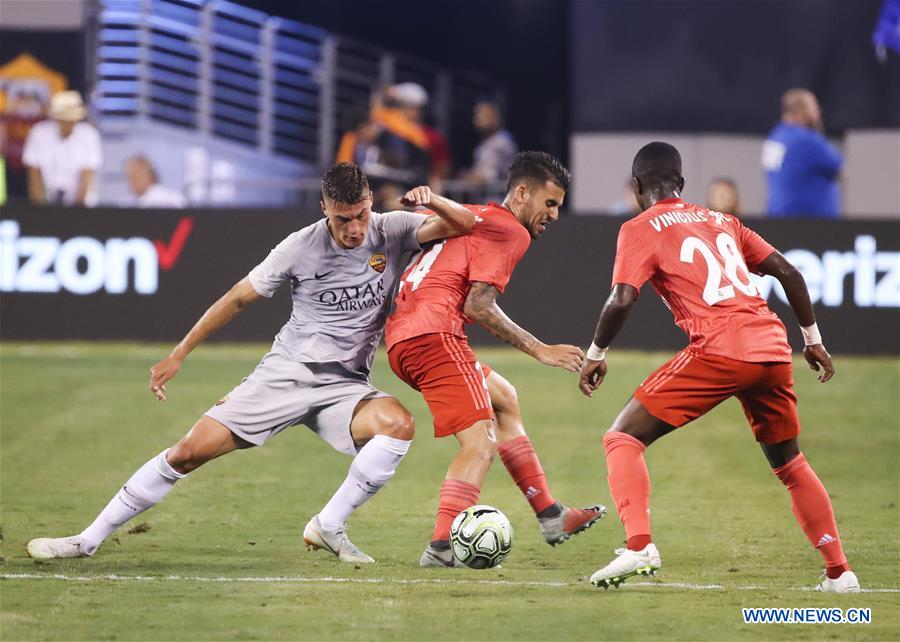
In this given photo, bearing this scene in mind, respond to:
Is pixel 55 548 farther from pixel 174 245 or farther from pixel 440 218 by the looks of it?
pixel 174 245

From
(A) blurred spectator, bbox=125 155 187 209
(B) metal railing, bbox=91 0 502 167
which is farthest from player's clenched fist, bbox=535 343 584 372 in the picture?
(B) metal railing, bbox=91 0 502 167

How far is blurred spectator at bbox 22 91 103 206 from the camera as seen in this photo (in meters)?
17.7

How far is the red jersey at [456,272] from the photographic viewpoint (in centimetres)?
732

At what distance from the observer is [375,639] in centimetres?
574

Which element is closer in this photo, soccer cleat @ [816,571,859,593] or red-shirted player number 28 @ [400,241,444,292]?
soccer cleat @ [816,571,859,593]

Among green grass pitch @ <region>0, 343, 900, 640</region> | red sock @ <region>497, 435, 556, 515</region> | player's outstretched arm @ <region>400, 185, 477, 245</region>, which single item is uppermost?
player's outstretched arm @ <region>400, 185, 477, 245</region>

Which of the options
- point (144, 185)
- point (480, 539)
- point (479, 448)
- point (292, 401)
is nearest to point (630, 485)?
point (480, 539)

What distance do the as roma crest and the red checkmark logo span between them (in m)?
9.11

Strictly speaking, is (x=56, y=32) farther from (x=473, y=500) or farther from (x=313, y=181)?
(x=473, y=500)

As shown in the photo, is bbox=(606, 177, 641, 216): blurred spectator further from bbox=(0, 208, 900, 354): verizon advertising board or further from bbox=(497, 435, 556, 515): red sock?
bbox=(497, 435, 556, 515): red sock

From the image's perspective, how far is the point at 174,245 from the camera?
16.2m

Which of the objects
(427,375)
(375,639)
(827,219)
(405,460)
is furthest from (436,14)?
(375,639)

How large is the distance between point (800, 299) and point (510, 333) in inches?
52.7

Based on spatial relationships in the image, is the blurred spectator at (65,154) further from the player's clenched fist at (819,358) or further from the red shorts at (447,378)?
the player's clenched fist at (819,358)
